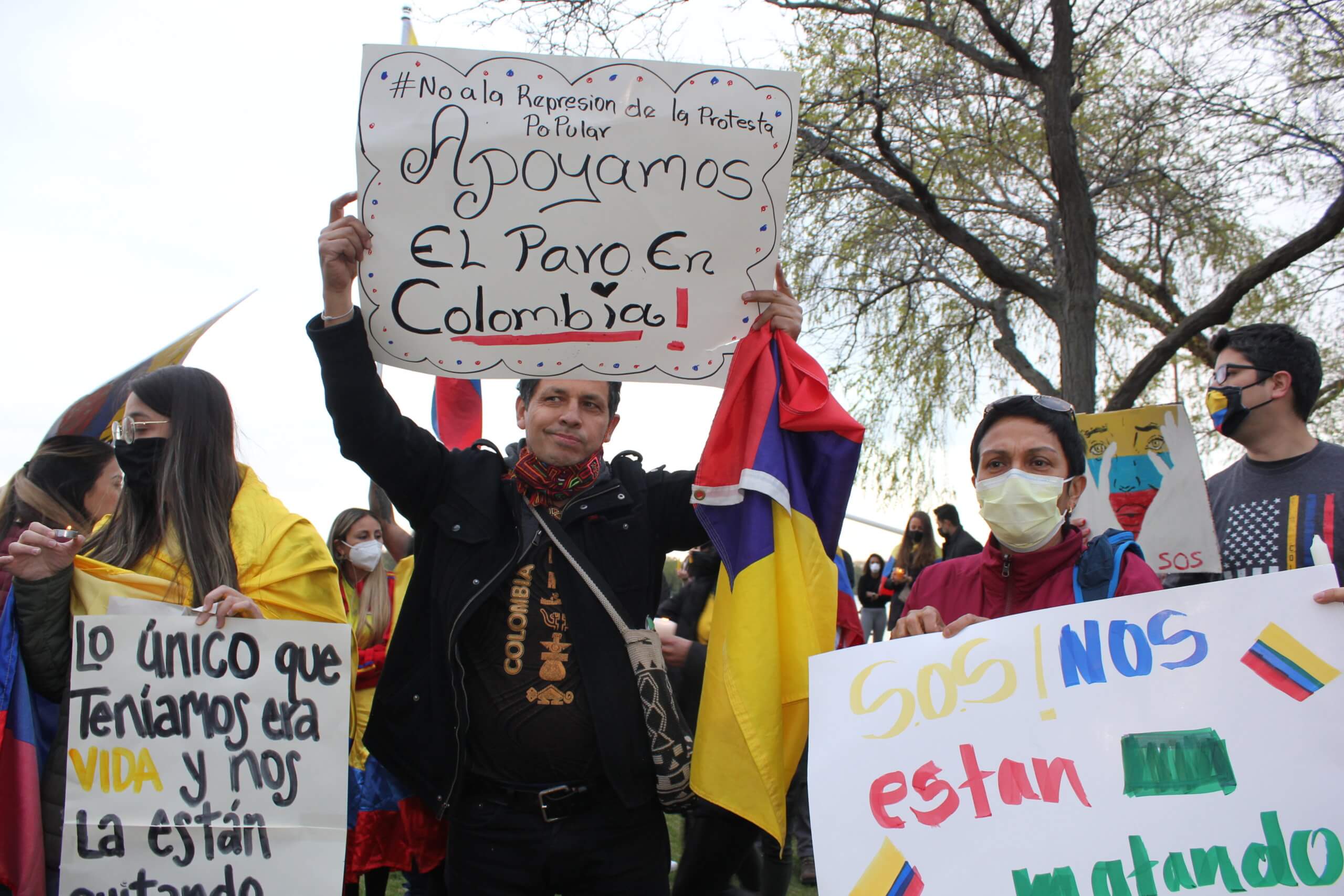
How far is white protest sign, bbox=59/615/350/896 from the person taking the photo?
239cm

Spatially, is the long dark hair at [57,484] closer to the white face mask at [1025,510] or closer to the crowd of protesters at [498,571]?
the crowd of protesters at [498,571]

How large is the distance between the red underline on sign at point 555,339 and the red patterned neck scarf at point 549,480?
29 cm

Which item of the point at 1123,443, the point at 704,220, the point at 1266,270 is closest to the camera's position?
the point at 704,220

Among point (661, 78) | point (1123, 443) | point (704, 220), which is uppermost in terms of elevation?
point (661, 78)

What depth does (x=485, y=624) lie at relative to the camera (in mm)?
2520

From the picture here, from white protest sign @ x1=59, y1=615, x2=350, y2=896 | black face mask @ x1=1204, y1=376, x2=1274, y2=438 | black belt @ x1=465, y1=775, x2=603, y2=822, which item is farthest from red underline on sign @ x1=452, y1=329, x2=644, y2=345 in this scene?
black face mask @ x1=1204, y1=376, x2=1274, y2=438

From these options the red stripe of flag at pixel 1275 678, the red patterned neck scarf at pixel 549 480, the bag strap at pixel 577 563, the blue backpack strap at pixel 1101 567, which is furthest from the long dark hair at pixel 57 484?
the red stripe of flag at pixel 1275 678

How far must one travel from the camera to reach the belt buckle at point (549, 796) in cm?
241

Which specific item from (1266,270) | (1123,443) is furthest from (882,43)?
(1123,443)

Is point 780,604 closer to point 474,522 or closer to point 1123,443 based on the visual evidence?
point 474,522

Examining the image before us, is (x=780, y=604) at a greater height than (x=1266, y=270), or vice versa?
(x=1266, y=270)

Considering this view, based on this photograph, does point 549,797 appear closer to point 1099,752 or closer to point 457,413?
point 1099,752

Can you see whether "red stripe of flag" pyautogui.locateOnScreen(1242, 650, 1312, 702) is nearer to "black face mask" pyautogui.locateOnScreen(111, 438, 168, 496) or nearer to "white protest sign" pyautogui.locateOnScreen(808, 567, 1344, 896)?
"white protest sign" pyautogui.locateOnScreen(808, 567, 1344, 896)

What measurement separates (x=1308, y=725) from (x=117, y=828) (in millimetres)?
2458
